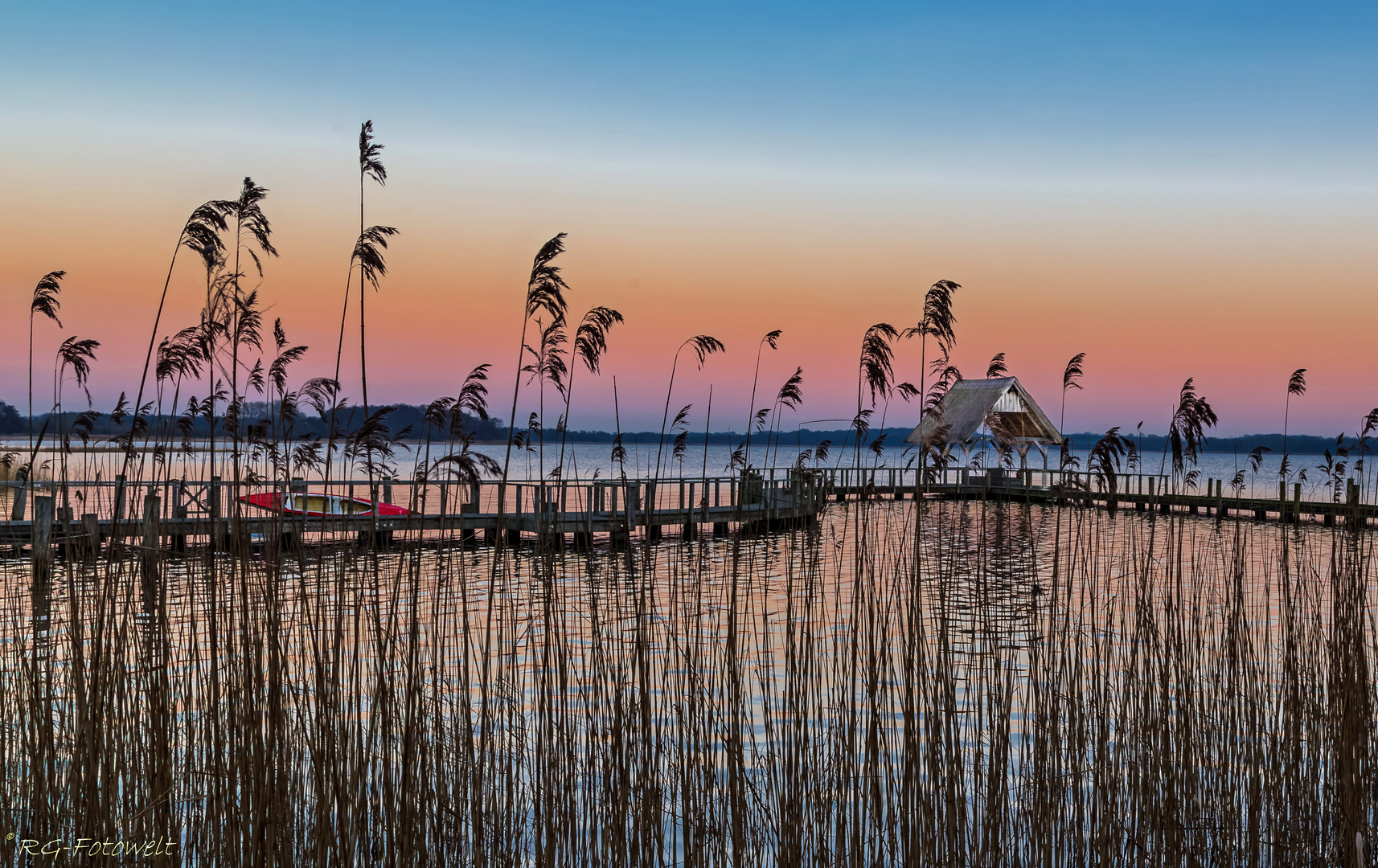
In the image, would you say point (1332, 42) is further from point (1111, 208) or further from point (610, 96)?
point (610, 96)

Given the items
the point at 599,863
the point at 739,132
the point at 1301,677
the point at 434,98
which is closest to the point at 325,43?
the point at 434,98

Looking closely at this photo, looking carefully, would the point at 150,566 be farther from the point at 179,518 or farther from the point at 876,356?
the point at 179,518

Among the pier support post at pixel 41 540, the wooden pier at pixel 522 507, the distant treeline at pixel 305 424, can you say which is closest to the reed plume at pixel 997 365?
the wooden pier at pixel 522 507

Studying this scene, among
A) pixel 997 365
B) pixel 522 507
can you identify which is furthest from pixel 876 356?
pixel 522 507

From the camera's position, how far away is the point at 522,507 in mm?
18484

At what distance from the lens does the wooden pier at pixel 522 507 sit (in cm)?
340

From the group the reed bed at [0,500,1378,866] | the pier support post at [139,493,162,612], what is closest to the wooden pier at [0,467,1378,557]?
the pier support post at [139,493,162,612]

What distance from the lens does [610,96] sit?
11773 mm

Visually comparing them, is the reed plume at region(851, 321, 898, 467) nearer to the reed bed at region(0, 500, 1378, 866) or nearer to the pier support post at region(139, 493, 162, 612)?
the reed bed at region(0, 500, 1378, 866)

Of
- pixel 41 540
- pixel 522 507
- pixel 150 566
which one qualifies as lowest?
pixel 522 507

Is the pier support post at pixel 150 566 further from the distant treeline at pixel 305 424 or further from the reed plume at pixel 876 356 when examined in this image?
the reed plume at pixel 876 356

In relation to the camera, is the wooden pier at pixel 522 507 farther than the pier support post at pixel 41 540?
No

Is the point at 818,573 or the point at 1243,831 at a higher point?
the point at 818,573

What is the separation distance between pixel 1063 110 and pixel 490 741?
46.4 feet
